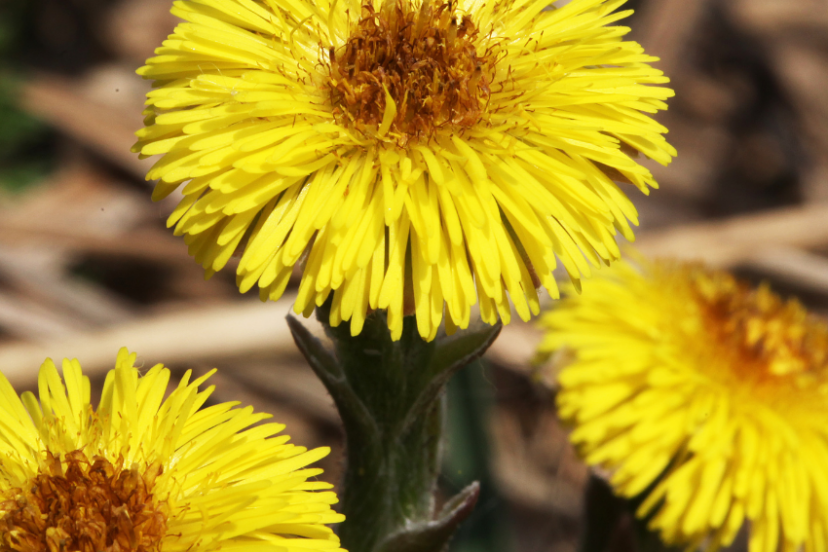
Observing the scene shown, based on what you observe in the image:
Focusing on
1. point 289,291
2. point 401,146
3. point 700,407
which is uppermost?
point 401,146

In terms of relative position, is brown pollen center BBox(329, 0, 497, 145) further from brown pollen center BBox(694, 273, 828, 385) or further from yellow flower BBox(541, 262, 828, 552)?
brown pollen center BBox(694, 273, 828, 385)

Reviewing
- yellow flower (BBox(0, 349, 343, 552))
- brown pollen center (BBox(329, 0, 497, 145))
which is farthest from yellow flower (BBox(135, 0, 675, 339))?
yellow flower (BBox(0, 349, 343, 552))

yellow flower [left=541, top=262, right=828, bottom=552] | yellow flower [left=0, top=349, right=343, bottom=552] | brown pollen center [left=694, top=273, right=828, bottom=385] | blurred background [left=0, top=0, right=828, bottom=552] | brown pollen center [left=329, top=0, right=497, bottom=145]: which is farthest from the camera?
blurred background [left=0, top=0, right=828, bottom=552]

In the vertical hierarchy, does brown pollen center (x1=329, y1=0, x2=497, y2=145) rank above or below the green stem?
above

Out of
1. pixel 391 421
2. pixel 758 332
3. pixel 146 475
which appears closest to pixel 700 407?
pixel 758 332

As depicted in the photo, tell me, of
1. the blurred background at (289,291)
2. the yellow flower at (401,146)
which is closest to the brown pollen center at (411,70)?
the yellow flower at (401,146)

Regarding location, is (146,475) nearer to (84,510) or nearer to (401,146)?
(84,510)

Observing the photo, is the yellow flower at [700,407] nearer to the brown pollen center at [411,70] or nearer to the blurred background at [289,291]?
the blurred background at [289,291]
